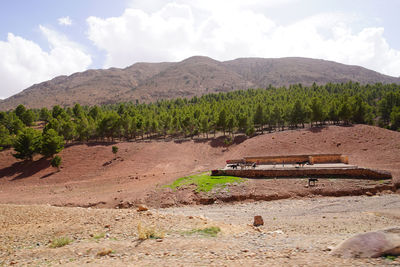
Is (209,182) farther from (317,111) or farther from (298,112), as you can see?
(298,112)

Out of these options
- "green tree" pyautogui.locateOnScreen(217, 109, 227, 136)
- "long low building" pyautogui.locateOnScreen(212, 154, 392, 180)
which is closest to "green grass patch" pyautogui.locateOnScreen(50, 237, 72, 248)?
"long low building" pyautogui.locateOnScreen(212, 154, 392, 180)

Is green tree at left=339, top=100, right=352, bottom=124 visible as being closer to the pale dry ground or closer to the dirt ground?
the dirt ground

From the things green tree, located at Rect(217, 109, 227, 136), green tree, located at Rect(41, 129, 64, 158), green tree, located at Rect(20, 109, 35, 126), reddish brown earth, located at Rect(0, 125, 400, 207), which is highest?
green tree, located at Rect(20, 109, 35, 126)

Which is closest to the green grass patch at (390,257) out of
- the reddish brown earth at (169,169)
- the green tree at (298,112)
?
the reddish brown earth at (169,169)

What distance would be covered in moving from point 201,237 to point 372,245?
6.94m

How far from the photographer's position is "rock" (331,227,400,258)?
23.0 ft

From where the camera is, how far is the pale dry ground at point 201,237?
8.32 meters

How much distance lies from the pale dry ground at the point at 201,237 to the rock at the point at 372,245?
389 millimetres

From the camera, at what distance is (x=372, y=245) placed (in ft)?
24.0

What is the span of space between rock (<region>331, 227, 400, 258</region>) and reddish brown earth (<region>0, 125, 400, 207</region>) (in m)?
14.6

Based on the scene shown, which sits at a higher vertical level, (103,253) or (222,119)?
(222,119)

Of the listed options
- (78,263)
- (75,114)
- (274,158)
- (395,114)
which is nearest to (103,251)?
(78,263)

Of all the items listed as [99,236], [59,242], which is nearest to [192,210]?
[99,236]

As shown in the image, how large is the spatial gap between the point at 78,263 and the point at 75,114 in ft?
303
